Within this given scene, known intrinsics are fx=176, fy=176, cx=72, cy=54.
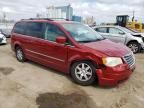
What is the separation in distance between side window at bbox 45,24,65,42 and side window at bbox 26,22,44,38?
0.96ft

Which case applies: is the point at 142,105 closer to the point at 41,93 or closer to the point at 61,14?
the point at 41,93

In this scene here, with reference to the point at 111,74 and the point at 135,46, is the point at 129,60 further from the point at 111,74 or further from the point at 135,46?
the point at 135,46

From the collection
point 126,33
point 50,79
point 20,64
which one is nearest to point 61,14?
point 126,33

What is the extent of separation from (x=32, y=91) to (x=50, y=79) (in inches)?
34.4

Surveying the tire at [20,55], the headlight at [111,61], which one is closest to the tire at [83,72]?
the headlight at [111,61]

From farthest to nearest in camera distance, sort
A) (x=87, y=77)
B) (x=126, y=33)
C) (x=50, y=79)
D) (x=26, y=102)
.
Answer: (x=126, y=33) → (x=50, y=79) → (x=87, y=77) → (x=26, y=102)

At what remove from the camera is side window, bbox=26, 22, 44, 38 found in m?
5.70

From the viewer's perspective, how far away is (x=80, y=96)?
397 centimetres

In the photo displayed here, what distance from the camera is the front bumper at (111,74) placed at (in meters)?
4.10

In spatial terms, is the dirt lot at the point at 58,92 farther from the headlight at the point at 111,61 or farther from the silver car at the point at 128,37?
the silver car at the point at 128,37

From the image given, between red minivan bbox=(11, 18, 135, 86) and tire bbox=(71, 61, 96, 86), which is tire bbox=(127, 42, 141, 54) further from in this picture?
tire bbox=(71, 61, 96, 86)

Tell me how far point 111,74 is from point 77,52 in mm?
1024

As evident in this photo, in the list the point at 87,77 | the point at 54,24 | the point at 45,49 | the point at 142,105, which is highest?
the point at 54,24

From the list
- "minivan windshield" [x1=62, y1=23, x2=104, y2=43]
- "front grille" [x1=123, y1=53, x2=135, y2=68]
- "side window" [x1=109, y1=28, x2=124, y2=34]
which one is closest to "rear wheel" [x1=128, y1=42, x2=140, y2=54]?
"side window" [x1=109, y1=28, x2=124, y2=34]
